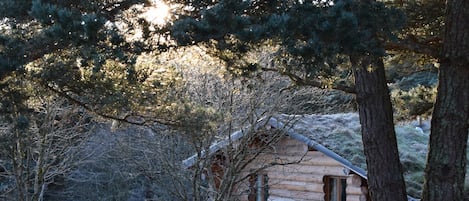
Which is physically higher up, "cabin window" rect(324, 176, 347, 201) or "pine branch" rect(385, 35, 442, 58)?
"pine branch" rect(385, 35, 442, 58)

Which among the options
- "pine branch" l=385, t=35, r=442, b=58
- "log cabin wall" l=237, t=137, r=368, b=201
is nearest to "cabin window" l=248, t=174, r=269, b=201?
"log cabin wall" l=237, t=137, r=368, b=201

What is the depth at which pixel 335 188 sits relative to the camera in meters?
12.1

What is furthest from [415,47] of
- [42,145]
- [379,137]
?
[42,145]

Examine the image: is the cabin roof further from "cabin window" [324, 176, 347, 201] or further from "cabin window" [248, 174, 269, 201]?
"cabin window" [248, 174, 269, 201]

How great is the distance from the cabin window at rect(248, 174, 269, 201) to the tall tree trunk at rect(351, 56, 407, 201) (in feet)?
20.2

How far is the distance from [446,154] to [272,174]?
7124 mm

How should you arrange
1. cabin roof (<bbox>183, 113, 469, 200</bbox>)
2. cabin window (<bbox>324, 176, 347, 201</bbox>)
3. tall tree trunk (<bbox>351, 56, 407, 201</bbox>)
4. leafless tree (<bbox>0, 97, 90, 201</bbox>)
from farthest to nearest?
leafless tree (<bbox>0, 97, 90, 201</bbox>) → cabin window (<bbox>324, 176, 347, 201</bbox>) → cabin roof (<bbox>183, 113, 469, 200</bbox>) → tall tree trunk (<bbox>351, 56, 407, 201</bbox>)

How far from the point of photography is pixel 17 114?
252 inches

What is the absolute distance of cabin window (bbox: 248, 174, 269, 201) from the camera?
44.5 ft

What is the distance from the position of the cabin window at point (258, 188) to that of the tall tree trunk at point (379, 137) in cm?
616

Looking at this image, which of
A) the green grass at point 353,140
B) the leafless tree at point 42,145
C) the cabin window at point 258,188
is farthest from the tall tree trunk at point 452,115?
the leafless tree at point 42,145

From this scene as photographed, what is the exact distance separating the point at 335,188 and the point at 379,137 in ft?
15.7

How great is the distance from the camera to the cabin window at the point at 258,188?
1358cm

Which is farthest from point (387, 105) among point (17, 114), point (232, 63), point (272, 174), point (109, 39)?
point (272, 174)
